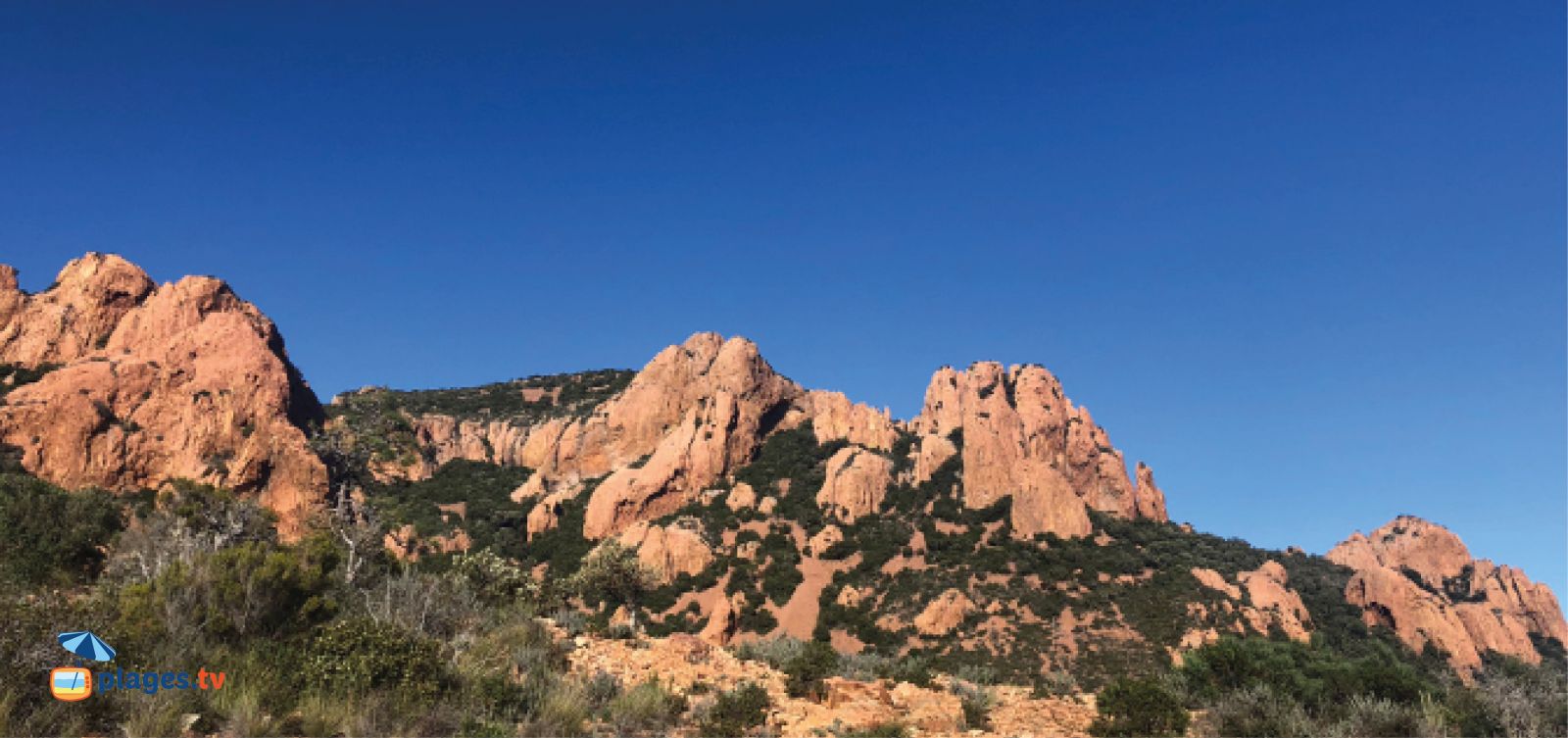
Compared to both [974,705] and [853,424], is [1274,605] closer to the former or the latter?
[853,424]

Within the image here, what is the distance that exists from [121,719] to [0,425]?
54547mm

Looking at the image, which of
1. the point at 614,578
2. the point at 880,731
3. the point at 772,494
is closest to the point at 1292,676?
the point at 880,731

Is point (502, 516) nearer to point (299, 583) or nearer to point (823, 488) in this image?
point (823, 488)

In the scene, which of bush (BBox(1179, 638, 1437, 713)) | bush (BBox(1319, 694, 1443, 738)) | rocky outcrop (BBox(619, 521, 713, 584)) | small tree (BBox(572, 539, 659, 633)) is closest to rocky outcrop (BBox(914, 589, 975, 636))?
rocky outcrop (BBox(619, 521, 713, 584))

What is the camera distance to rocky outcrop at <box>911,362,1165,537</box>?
201 feet

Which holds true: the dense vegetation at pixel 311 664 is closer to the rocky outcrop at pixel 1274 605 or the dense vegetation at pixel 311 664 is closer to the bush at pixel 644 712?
the bush at pixel 644 712

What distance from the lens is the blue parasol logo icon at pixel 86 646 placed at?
29.9 feet

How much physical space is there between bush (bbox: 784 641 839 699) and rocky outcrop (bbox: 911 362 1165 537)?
46.3 m

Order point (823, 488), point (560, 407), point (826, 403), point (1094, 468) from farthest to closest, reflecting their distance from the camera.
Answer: point (560, 407) < point (826, 403) < point (1094, 468) < point (823, 488)

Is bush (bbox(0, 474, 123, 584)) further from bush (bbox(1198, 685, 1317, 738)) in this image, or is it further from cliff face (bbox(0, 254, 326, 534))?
bush (bbox(1198, 685, 1317, 738))

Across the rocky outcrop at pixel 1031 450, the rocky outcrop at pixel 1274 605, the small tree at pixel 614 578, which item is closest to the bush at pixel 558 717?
the small tree at pixel 614 578

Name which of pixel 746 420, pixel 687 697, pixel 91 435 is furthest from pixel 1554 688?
pixel 91 435

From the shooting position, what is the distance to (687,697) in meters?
14.4

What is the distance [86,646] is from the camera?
932cm
